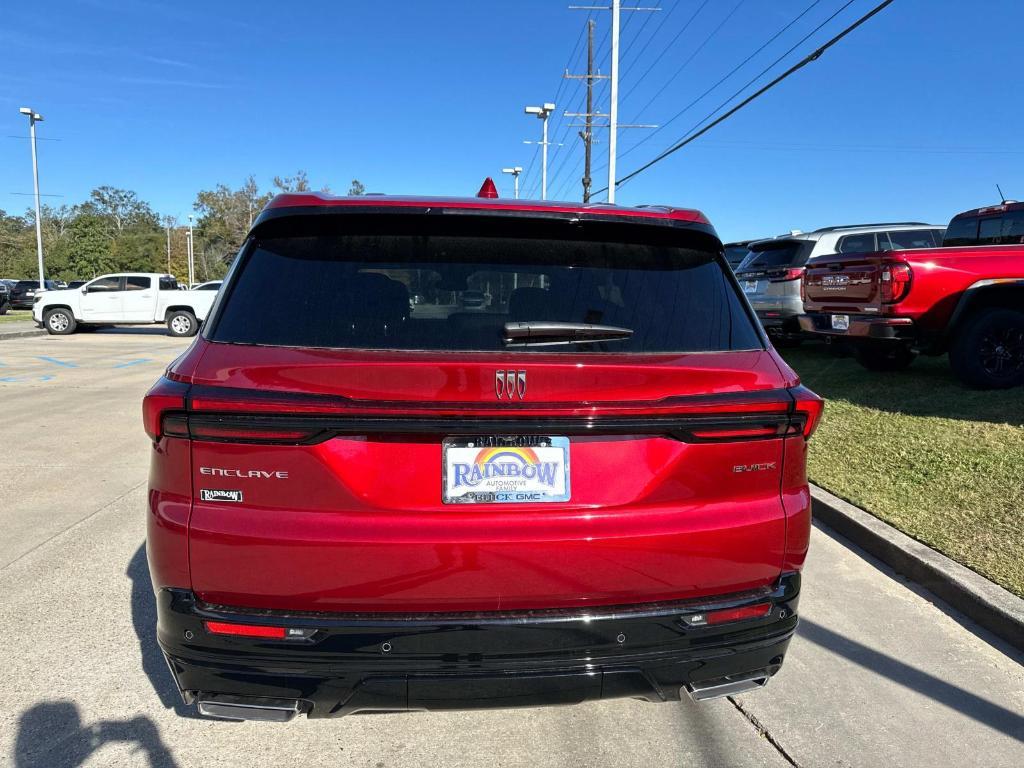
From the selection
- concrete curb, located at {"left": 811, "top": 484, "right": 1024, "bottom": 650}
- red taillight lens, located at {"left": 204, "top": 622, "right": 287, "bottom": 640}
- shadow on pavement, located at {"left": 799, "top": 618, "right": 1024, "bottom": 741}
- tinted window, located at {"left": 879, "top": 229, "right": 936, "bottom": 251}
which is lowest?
shadow on pavement, located at {"left": 799, "top": 618, "right": 1024, "bottom": 741}

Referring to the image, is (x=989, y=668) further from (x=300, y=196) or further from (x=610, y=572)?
(x=300, y=196)

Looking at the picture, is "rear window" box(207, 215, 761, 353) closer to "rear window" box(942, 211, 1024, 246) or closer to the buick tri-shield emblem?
the buick tri-shield emblem

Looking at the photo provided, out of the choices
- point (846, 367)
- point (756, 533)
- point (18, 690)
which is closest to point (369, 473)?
point (756, 533)

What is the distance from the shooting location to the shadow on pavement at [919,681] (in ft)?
9.25

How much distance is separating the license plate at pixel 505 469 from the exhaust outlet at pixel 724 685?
75cm

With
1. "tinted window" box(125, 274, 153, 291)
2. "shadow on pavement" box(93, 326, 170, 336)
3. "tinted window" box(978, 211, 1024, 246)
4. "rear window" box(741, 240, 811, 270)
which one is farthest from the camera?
"shadow on pavement" box(93, 326, 170, 336)

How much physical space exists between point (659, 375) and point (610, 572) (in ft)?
1.88

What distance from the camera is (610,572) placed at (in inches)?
80.9

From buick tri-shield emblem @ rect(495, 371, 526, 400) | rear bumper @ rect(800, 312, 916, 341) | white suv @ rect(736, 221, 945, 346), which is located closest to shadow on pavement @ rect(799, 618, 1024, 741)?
buick tri-shield emblem @ rect(495, 371, 526, 400)

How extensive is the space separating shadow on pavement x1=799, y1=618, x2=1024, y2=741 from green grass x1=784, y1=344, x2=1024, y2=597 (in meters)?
0.91

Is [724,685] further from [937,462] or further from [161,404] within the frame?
[937,462]

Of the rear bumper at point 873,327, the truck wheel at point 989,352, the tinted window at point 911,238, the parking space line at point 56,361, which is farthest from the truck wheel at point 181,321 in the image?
the truck wheel at point 989,352

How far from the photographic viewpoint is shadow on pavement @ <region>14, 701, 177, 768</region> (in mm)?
2494

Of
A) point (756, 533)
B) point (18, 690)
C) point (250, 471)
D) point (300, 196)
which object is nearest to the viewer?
point (250, 471)
